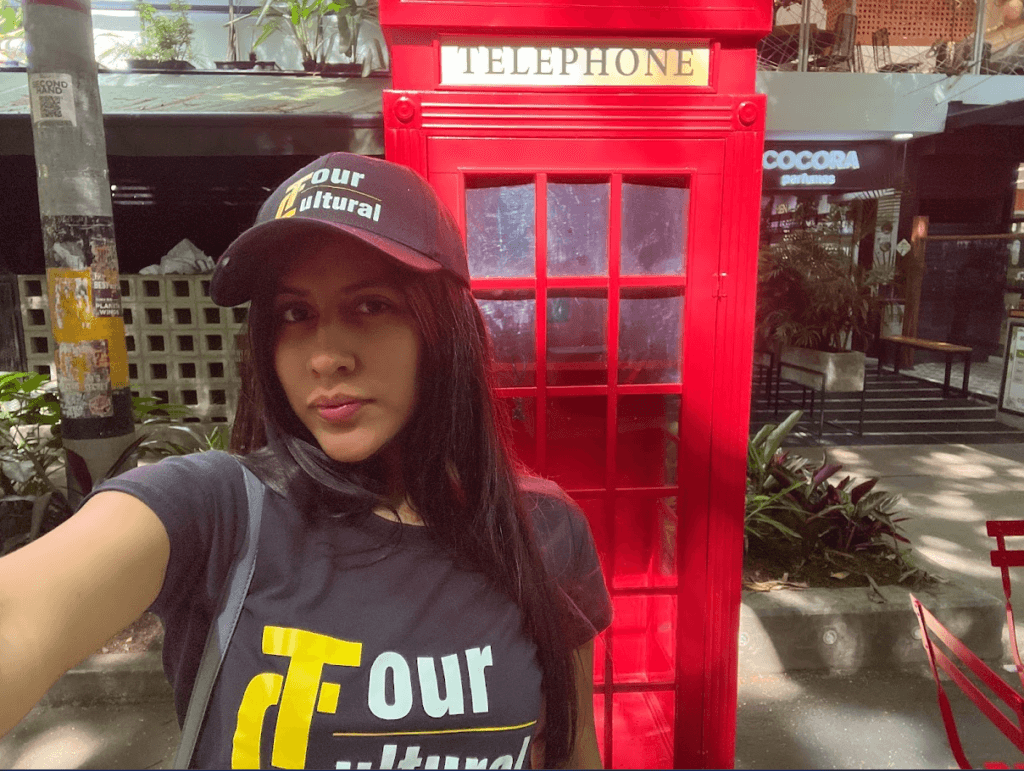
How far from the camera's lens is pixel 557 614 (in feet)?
3.65

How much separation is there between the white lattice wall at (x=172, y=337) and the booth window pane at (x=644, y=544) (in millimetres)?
4446

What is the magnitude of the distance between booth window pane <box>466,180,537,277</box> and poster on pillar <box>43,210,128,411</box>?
1.75 m

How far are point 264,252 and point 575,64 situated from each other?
0.98 meters

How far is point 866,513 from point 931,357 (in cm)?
789

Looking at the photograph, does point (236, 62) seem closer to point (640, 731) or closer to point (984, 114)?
point (640, 731)

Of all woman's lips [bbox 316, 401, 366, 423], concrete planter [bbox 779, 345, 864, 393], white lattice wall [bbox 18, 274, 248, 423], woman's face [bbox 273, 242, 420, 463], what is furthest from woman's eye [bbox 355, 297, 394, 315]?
concrete planter [bbox 779, 345, 864, 393]

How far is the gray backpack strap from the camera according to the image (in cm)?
93

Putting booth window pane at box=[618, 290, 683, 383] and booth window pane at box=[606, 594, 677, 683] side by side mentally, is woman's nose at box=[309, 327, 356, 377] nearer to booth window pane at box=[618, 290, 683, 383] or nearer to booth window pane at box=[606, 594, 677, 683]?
booth window pane at box=[618, 290, 683, 383]

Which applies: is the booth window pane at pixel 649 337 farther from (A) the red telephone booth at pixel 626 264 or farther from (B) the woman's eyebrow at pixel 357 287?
(B) the woman's eyebrow at pixel 357 287

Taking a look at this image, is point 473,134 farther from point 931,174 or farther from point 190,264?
point 931,174

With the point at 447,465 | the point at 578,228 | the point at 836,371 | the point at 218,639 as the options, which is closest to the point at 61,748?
the point at 218,639

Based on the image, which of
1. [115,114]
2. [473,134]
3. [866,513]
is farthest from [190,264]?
[866,513]

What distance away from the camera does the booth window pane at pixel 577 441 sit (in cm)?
186

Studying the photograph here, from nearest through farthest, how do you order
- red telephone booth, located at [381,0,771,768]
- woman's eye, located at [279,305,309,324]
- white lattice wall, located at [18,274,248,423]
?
woman's eye, located at [279,305,309,324] < red telephone booth, located at [381,0,771,768] < white lattice wall, located at [18,274,248,423]
